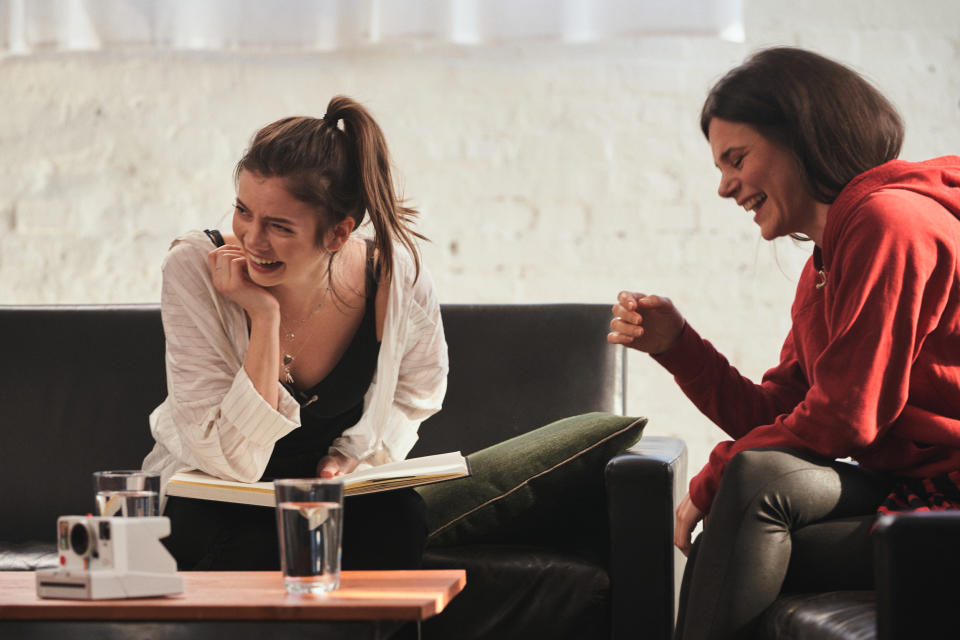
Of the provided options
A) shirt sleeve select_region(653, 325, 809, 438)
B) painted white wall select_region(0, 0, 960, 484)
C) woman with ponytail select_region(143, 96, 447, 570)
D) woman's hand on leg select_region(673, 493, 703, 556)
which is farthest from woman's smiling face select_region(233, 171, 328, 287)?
painted white wall select_region(0, 0, 960, 484)

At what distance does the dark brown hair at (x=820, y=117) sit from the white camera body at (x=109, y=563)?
105 cm

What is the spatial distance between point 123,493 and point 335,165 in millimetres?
705

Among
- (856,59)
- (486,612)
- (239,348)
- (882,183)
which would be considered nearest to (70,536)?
(239,348)

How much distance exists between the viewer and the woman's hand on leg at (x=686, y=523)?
1.57 m

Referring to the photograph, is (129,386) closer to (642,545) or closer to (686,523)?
(642,545)

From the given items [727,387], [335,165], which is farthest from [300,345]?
[727,387]

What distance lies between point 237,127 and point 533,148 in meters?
0.79

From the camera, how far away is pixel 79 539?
3.76 feet

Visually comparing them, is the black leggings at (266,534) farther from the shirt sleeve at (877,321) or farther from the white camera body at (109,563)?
the shirt sleeve at (877,321)

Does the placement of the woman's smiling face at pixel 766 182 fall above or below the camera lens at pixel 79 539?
above

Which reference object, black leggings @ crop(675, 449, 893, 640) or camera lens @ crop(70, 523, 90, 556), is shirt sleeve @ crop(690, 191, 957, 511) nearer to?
black leggings @ crop(675, 449, 893, 640)

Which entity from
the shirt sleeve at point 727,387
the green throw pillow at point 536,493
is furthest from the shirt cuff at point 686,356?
the green throw pillow at point 536,493

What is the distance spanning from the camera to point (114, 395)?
2.27 metres

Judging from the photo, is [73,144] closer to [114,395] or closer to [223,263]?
[114,395]
